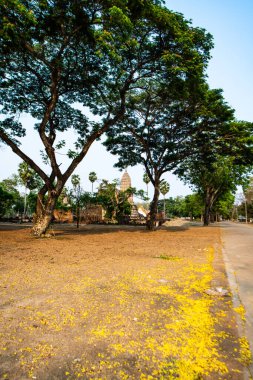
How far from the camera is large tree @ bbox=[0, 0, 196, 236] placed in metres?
9.72

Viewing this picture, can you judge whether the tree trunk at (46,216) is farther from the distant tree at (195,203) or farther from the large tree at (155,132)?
the distant tree at (195,203)

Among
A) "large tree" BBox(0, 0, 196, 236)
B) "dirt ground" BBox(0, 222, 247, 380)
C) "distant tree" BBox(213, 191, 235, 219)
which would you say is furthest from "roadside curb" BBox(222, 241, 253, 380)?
"distant tree" BBox(213, 191, 235, 219)

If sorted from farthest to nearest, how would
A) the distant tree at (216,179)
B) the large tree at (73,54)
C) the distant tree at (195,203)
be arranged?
the distant tree at (195,203)
the distant tree at (216,179)
the large tree at (73,54)

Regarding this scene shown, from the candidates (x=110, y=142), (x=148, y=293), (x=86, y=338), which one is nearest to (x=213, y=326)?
(x=148, y=293)

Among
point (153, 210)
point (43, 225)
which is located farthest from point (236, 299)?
point (153, 210)

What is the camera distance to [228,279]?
198 inches

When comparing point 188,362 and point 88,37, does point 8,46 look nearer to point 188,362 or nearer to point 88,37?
point 88,37

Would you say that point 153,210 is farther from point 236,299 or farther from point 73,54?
point 236,299

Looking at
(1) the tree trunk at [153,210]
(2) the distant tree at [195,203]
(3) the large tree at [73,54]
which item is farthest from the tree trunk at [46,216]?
(2) the distant tree at [195,203]

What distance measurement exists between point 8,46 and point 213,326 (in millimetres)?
13626

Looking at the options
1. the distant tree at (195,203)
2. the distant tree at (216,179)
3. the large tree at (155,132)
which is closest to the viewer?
the large tree at (155,132)

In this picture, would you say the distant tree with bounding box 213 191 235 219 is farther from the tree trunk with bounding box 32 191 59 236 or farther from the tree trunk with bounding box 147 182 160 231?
the tree trunk with bounding box 32 191 59 236

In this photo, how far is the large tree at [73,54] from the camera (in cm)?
972

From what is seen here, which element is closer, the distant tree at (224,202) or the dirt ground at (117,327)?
the dirt ground at (117,327)
